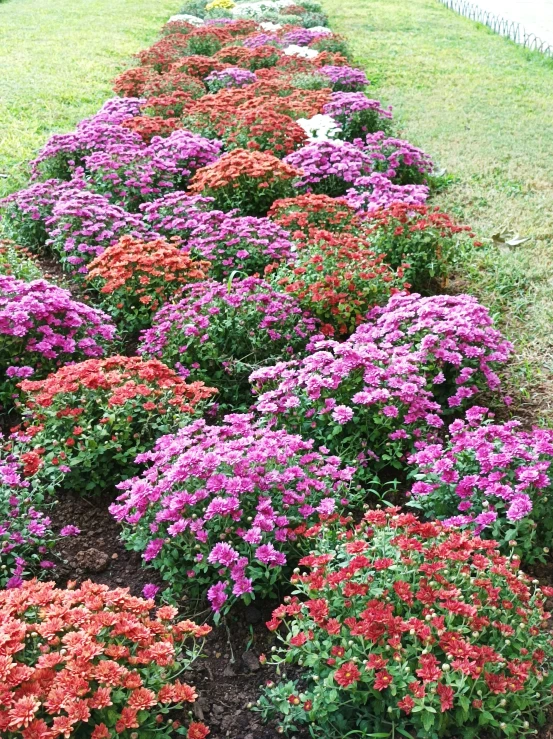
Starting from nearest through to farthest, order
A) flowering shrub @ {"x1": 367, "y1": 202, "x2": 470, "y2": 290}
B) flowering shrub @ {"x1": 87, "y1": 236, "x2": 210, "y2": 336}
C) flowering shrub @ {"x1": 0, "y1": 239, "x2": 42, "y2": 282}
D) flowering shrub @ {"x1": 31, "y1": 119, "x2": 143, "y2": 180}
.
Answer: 1. flowering shrub @ {"x1": 87, "y1": 236, "x2": 210, "y2": 336}
2. flowering shrub @ {"x1": 367, "y1": 202, "x2": 470, "y2": 290}
3. flowering shrub @ {"x1": 0, "y1": 239, "x2": 42, "y2": 282}
4. flowering shrub @ {"x1": 31, "y1": 119, "x2": 143, "y2": 180}

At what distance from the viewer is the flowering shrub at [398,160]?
22.5ft

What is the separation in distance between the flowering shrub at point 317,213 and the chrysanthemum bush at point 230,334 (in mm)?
1244

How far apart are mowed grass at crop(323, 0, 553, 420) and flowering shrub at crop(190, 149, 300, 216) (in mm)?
1695

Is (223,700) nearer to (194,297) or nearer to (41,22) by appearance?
(194,297)

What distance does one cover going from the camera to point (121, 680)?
6.77ft

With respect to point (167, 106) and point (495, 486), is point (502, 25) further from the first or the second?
point (495, 486)

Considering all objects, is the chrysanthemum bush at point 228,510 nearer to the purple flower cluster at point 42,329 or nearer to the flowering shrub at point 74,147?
the purple flower cluster at point 42,329

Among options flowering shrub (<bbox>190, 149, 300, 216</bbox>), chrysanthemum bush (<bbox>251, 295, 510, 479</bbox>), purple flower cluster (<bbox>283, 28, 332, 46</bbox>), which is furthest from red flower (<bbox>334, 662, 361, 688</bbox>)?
purple flower cluster (<bbox>283, 28, 332, 46</bbox>)

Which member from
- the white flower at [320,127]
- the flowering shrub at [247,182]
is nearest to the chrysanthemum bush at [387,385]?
the flowering shrub at [247,182]

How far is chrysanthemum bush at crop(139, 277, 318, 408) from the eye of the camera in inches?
165

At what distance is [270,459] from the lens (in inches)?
118

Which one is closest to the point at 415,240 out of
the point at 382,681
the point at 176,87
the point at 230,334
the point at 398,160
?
the point at 230,334

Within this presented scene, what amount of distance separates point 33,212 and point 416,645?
205 inches

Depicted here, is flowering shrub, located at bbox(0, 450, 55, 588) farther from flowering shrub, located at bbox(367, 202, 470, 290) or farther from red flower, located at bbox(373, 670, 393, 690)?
flowering shrub, located at bbox(367, 202, 470, 290)
